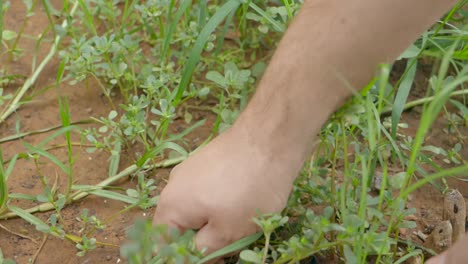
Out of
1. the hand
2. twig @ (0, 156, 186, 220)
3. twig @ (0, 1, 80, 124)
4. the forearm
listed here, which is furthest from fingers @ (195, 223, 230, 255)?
twig @ (0, 1, 80, 124)

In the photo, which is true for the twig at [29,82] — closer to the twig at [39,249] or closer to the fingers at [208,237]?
the twig at [39,249]

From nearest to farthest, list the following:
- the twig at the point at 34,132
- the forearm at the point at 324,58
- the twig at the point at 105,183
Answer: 1. the forearm at the point at 324,58
2. the twig at the point at 105,183
3. the twig at the point at 34,132

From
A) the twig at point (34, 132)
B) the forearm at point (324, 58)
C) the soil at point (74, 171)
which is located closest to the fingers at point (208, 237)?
the forearm at point (324, 58)

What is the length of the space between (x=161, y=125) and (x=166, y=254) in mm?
660

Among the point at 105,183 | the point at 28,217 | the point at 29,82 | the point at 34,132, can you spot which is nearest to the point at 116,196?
the point at 105,183

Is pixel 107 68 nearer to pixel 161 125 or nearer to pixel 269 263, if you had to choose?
pixel 161 125

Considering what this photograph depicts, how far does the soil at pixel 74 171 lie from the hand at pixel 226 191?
0.37 meters

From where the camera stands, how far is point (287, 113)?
1.56 m

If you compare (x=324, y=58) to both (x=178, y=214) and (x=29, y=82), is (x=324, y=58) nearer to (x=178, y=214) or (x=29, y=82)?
(x=178, y=214)

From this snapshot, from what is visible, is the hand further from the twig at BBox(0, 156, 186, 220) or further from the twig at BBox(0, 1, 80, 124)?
the twig at BBox(0, 1, 80, 124)

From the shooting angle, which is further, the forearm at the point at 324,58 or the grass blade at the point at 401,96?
the grass blade at the point at 401,96

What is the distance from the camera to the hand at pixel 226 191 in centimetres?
156

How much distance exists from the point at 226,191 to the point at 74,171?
2.37ft

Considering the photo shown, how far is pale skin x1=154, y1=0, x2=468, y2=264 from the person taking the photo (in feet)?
4.83
